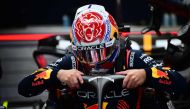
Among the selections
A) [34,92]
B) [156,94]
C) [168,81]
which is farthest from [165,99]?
[34,92]

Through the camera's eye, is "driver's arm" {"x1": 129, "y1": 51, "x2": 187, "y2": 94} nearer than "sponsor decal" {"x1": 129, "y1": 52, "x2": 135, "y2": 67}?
Yes

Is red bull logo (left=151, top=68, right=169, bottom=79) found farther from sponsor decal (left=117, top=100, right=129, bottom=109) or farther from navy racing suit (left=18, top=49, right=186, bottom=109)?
sponsor decal (left=117, top=100, right=129, bottom=109)

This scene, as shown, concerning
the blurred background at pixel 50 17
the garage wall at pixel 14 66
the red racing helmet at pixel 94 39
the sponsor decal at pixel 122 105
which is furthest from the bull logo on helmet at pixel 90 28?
the blurred background at pixel 50 17

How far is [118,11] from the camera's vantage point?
6.89 meters

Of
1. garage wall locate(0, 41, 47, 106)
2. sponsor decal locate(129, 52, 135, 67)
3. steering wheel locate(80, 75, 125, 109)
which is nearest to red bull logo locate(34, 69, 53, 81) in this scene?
steering wheel locate(80, 75, 125, 109)

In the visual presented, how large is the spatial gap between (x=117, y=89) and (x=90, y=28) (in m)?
0.34

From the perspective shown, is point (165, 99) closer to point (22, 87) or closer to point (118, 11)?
point (22, 87)

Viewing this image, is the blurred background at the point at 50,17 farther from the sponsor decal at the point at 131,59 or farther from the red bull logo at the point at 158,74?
the red bull logo at the point at 158,74

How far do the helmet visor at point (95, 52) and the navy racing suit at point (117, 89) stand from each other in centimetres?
14

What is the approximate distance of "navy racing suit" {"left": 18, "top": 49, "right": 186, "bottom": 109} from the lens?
Result: 2.29 meters

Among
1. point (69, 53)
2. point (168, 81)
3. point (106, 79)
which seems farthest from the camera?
point (69, 53)

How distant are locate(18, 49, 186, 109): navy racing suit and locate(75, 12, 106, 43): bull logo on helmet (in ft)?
0.71

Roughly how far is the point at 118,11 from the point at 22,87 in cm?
455

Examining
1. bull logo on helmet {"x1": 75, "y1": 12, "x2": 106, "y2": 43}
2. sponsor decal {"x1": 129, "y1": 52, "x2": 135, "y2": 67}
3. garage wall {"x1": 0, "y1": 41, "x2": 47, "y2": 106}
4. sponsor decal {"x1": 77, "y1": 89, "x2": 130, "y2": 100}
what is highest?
bull logo on helmet {"x1": 75, "y1": 12, "x2": 106, "y2": 43}
